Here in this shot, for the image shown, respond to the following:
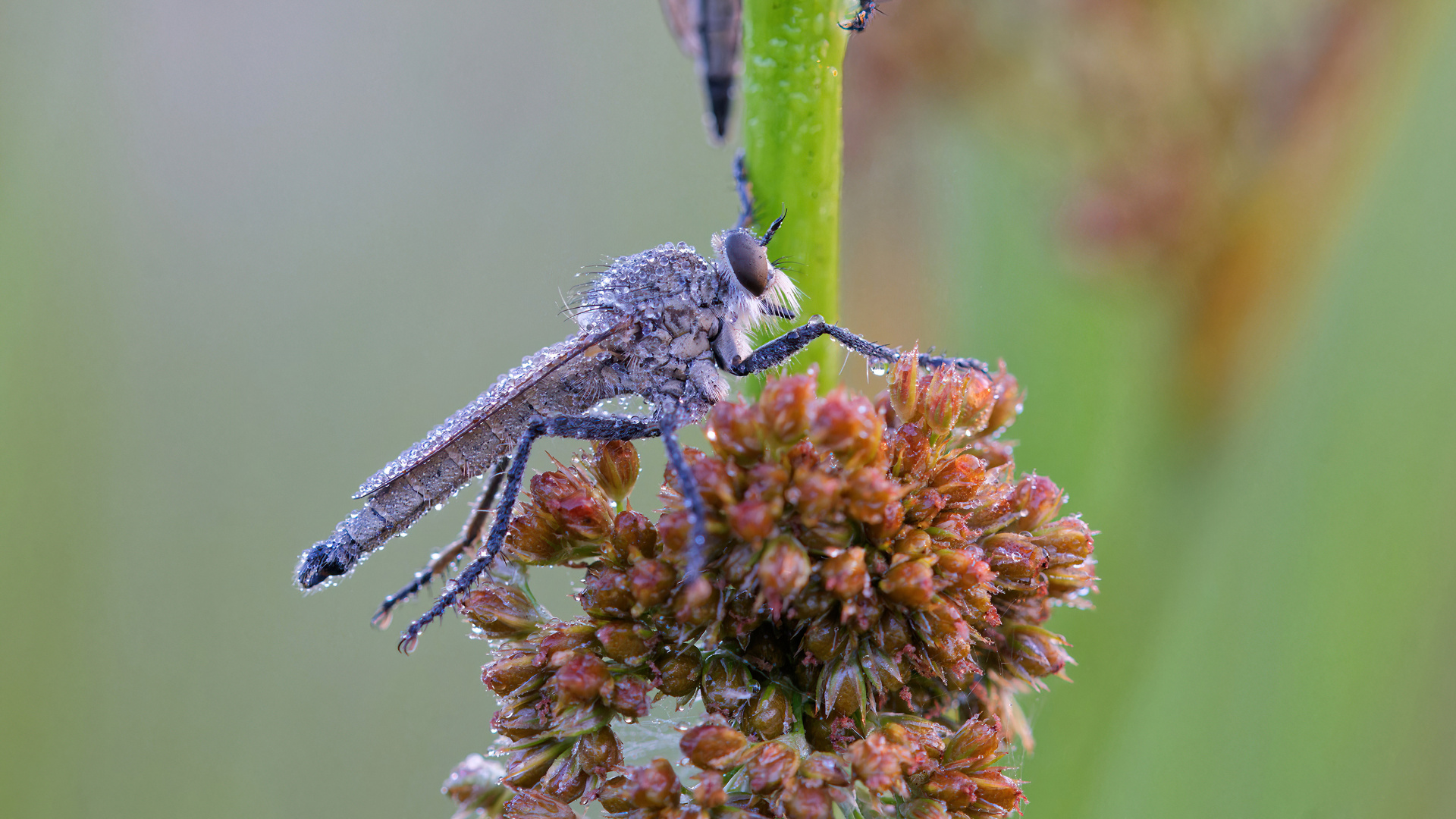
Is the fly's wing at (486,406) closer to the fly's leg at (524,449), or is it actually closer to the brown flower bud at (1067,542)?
the fly's leg at (524,449)

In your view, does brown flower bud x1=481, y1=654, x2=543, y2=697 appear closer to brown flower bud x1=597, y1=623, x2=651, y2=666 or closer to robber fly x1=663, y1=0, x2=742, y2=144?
brown flower bud x1=597, y1=623, x2=651, y2=666

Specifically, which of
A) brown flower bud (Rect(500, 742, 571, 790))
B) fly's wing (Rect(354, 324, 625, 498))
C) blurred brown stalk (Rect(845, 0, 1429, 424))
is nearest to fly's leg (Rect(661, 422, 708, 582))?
brown flower bud (Rect(500, 742, 571, 790))

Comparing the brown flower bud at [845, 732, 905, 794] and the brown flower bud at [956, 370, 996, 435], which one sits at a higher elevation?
the brown flower bud at [956, 370, 996, 435]

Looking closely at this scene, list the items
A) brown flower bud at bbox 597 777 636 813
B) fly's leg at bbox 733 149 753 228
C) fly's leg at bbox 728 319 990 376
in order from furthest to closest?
fly's leg at bbox 733 149 753 228 < fly's leg at bbox 728 319 990 376 < brown flower bud at bbox 597 777 636 813

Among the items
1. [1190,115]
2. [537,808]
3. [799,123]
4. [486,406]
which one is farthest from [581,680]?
[1190,115]

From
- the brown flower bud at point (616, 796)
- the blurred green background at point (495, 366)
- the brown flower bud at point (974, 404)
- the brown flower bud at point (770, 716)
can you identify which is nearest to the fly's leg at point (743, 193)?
the blurred green background at point (495, 366)

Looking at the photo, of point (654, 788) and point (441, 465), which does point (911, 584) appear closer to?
point (654, 788)

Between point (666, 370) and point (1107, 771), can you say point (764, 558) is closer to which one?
point (666, 370)
